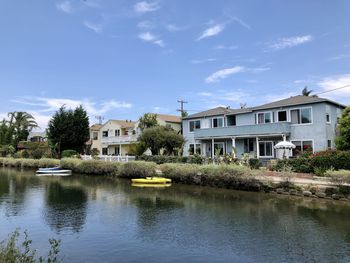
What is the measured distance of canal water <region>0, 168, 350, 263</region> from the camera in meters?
13.1

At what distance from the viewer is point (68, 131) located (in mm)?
68625

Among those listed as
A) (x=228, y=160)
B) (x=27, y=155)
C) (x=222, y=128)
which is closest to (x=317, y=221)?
(x=228, y=160)

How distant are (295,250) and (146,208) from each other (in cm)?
1125

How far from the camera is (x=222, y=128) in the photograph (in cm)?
4247

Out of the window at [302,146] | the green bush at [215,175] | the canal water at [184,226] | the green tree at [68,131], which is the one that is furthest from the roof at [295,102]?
the green tree at [68,131]

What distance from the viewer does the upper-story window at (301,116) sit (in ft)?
117

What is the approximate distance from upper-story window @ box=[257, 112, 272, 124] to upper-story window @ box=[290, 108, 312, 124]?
9.36 feet

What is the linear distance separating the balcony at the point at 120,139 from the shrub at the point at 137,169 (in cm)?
1796

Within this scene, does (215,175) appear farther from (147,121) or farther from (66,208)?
(147,121)

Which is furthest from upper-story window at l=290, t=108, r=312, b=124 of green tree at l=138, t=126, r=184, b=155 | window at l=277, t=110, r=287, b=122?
green tree at l=138, t=126, r=184, b=155

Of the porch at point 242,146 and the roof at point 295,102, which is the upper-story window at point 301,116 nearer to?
the roof at point 295,102

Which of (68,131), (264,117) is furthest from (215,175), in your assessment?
(68,131)

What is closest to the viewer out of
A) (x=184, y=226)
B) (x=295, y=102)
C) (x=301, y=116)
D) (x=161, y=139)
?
(x=184, y=226)

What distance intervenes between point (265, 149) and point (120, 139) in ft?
100
